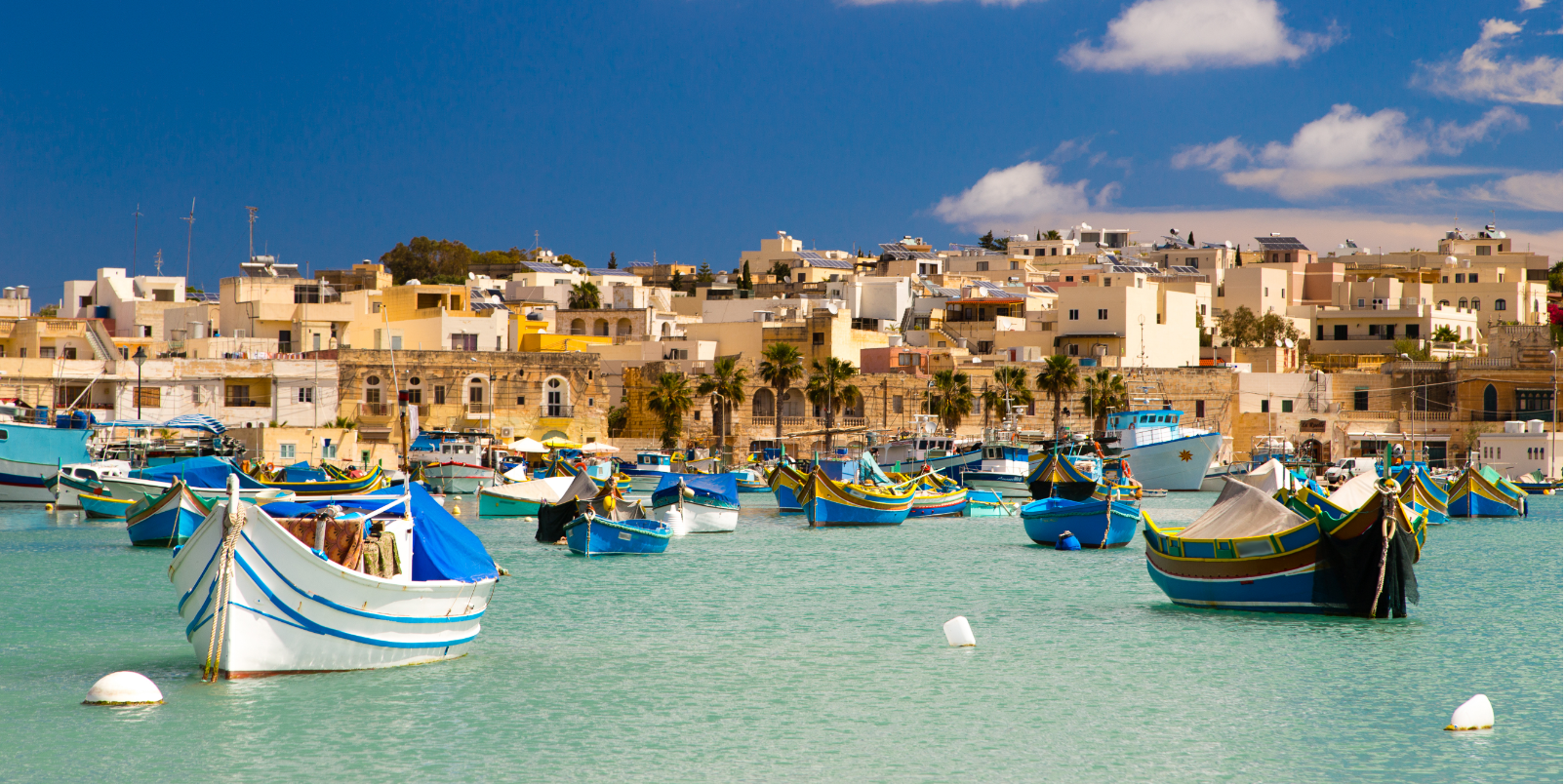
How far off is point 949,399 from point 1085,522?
33.9 meters

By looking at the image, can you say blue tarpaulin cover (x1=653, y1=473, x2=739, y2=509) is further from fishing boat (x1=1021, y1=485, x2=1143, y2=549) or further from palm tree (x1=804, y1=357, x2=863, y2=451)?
palm tree (x1=804, y1=357, x2=863, y2=451)

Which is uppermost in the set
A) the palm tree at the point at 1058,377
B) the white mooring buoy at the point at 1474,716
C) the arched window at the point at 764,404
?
the palm tree at the point at 1058,377

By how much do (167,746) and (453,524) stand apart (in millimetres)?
4155

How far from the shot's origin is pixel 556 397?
62.3 meters

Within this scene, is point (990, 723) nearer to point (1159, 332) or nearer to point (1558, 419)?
point (1558, 419)

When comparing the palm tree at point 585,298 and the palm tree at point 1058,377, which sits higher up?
the palm tree at point 585,298

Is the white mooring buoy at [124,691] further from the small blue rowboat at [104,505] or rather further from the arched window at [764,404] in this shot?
the arched window at [764,404]

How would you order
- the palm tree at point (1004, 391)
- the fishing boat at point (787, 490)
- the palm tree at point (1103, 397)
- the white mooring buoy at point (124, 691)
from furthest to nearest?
the palm tree at point (1004, 391)
the palm tree at point (1103, 397)
the fishing boat at point (787, 490)
the white mooring buoy at point (124, 691)

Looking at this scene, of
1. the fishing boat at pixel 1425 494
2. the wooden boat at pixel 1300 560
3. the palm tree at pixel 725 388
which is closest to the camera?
the wooden boat at pixel 1300 560

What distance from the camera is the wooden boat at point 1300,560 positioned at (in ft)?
65.3

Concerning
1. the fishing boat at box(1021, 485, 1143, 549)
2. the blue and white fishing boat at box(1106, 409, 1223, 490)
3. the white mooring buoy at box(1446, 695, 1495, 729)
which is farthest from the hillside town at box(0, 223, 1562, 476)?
the white mooring buoy at box(1446, 695, 1495, 729)

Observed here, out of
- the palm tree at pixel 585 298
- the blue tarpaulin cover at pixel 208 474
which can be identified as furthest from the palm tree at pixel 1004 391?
the blue tarpaulin cover at pixel 208 474

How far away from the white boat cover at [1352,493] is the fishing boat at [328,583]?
19.3 metres

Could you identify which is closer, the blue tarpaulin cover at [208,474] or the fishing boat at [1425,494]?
the blue tarpaulin cover at [208,474]
